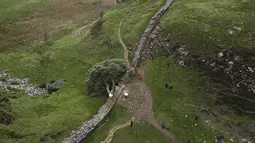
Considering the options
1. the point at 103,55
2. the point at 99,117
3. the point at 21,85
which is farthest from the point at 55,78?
the point at 99,117

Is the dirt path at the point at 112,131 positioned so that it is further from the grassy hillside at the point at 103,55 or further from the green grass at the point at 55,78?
the green grass at the point at 55,78

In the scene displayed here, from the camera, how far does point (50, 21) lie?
4700 inches

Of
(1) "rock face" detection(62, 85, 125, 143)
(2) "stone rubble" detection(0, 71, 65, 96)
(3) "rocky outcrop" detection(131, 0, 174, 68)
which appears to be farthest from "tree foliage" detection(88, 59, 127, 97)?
(2) "stone rubble" detection(0, 71, 65, 96)

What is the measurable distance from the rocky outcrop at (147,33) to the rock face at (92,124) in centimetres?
1573

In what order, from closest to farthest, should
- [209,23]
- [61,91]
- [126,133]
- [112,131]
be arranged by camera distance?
[112,131] < [126,133] < [61,91] < [209,23]

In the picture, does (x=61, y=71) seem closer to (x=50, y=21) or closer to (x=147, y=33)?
(x=147, y=33)

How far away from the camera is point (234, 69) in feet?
230

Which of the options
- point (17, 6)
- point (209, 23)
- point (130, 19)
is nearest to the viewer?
point (209, 23)

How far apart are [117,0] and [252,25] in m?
61.4

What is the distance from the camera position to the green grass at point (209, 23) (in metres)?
78.3

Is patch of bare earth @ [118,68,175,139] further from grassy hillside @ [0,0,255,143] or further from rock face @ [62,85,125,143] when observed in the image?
rock face @ [62,85,125,143]

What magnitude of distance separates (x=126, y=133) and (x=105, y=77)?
15946 millimetres

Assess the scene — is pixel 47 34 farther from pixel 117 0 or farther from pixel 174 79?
pixel 174 79

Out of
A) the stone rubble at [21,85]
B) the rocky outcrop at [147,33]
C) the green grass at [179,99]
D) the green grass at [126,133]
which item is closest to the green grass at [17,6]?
the stone rubble at [21,85]
